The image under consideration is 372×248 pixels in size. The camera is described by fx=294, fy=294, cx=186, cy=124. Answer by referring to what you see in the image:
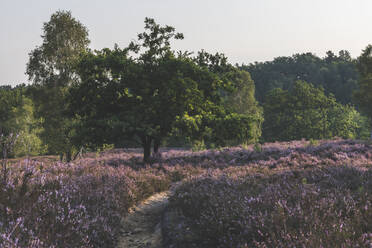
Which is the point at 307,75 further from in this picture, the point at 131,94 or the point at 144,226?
the point at 144,226

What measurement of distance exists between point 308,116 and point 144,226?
40.3 m

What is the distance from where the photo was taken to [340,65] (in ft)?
297

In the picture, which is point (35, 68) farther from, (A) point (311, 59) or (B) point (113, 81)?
(A) point (311, 59)

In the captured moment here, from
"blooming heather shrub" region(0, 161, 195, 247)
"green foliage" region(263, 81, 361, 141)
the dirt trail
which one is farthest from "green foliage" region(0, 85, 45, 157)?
"green foliage" region(263, 81, 361, 141)

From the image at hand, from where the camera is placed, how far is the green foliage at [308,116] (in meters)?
42.4

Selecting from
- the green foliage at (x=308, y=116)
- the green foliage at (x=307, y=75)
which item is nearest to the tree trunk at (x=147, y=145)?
the green foliage at (x=308, y=116)

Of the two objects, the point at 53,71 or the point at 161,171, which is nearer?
the point at 161,171

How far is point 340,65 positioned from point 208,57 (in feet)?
295

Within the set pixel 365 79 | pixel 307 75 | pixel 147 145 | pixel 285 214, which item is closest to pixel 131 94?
pixel 147 145

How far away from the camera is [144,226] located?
716 centimetres

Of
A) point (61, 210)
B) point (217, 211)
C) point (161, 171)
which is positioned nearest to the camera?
point (61, 210)

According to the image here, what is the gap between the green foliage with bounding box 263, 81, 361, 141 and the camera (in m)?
42.4

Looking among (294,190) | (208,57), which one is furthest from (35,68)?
(294,190)

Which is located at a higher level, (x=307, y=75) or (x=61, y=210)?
(x=307, y=75)
